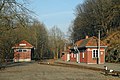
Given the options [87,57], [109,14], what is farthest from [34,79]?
[109,14]

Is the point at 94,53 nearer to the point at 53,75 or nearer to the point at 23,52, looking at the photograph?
the point at 53,75

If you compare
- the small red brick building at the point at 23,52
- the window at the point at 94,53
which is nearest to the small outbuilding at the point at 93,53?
the window at the point at 94,53

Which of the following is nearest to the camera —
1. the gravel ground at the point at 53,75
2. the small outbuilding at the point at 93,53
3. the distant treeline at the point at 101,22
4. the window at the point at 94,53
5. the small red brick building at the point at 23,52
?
the gravel ground at the point at 53,75

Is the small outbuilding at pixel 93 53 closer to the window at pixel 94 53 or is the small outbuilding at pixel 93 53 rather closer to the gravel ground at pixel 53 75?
the window at pixel 94 53

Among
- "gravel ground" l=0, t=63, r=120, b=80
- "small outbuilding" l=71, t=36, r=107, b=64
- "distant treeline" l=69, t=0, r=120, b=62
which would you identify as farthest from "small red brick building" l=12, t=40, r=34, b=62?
"gravel ground" l=0, t=63, r=120, b=80

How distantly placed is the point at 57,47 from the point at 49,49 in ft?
13.1

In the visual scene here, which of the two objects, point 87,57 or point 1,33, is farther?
point 87,57

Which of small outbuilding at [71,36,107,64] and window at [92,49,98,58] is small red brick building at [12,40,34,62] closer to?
small outbuilding at [71,36,107,64]

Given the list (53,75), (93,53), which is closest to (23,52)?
(93,53)

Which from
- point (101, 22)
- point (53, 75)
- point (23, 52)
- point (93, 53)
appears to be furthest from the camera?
point (23, 52)

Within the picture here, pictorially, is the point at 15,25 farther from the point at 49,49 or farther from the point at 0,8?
the point at 49,49

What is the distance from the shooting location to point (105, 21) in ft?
254

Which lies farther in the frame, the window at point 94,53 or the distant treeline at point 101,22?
the distant treeline at point 101,22

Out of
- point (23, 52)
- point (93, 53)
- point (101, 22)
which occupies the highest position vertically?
point (101, 22)
